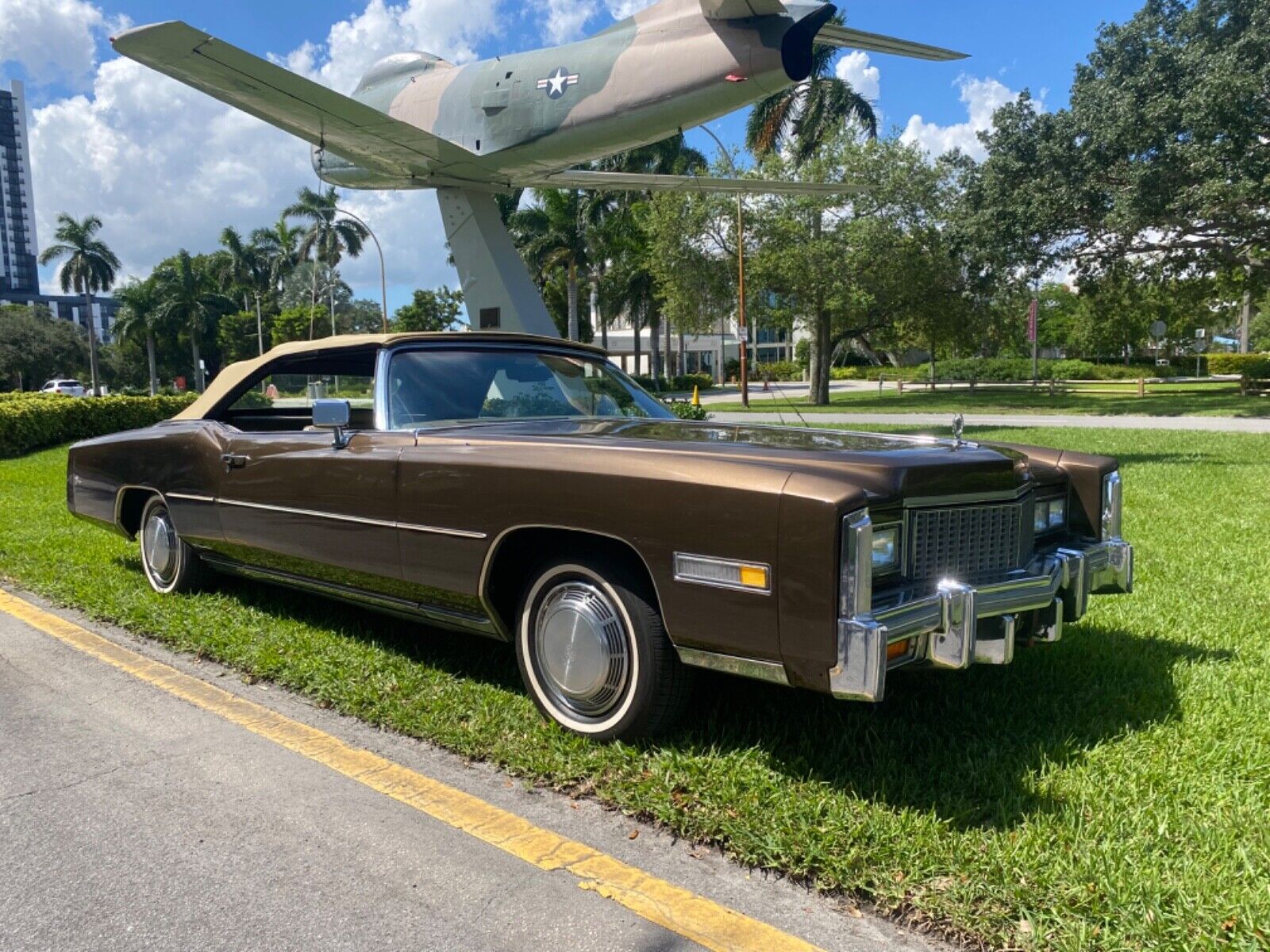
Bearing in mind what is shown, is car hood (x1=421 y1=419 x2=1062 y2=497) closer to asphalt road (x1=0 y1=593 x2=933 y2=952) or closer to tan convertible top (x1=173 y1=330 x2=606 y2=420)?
tan convertible top (x1=173 y1=330 x2=606 y2=420)

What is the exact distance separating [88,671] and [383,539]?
1759mm

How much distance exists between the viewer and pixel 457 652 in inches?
174

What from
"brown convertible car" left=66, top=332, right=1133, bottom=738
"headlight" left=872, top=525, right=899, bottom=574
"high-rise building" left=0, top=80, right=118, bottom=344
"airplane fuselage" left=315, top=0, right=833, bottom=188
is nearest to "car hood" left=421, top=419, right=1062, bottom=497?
"brown convertible car" left=66, top=332, right=1133, bottom=738

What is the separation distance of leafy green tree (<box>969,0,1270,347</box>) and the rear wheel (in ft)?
72.6

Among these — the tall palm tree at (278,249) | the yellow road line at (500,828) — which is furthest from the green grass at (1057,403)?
the tall palm tree at (278,249)

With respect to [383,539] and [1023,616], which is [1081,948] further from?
[383,539]

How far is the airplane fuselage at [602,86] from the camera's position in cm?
997

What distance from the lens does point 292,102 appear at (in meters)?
10.4

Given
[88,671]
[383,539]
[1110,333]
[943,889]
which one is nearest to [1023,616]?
[943,889]

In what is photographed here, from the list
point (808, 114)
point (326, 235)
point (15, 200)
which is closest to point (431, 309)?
point (326, 235)

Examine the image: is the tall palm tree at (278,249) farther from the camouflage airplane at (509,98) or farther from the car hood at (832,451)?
the car hood at (832,451)

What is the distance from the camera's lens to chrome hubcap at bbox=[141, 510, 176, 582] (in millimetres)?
5438

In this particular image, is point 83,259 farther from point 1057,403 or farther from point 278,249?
point 1057,403

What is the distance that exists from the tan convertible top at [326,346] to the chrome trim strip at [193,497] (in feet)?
1.42
